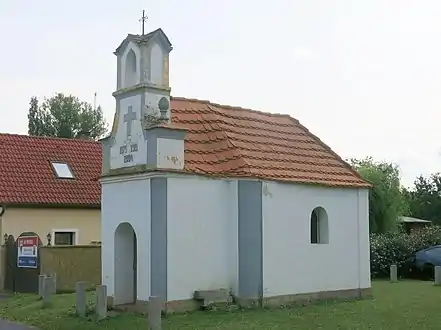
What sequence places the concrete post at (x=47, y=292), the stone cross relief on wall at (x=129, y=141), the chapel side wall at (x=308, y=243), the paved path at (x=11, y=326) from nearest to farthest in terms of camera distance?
the paved path at (x=11, y=326), the stone cross relief on wall at (x=129, y=141), the chapel side wall at (x=308, y=243), the concrete post at (x=47, y=292)

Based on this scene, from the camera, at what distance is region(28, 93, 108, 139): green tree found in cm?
6322

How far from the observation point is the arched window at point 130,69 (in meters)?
18.6

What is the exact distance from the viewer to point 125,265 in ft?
62.1

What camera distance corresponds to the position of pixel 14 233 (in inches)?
1065

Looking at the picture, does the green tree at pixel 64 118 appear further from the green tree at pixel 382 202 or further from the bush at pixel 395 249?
the bush at pixel 395 249

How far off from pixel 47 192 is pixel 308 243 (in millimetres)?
12292

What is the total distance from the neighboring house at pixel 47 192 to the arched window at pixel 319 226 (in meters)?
9.54

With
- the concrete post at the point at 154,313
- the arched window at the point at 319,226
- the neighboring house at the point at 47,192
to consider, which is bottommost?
the concrete post at the point at 154,313

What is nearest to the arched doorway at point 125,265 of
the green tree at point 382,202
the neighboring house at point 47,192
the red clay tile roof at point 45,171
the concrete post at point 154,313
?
the concrete post at point 154,313

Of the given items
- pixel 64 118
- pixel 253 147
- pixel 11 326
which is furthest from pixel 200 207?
pixel 64 118

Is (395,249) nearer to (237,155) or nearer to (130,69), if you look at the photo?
(237,155)

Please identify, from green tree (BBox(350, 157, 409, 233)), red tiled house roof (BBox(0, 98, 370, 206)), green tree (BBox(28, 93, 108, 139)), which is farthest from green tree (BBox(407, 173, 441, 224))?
red tiled house roof (BBox(0, 98, 370, 206))

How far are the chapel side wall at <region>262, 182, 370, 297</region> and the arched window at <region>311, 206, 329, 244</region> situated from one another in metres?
0.13

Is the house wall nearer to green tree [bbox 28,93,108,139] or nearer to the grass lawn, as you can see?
the grass lawn
